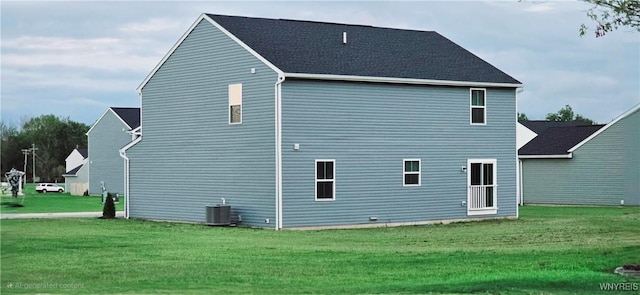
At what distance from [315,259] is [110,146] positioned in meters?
60.5

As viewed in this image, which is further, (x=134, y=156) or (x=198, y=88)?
(x=134, y=156)

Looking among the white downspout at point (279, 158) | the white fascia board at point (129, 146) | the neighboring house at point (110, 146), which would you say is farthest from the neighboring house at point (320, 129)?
the neighboring house at point (110, 146)

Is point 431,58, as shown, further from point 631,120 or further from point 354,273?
point 354,273

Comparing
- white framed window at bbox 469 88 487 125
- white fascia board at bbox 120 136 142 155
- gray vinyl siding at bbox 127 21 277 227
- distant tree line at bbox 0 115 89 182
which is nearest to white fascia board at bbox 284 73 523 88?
white framed window at bbox 469 88 487 125

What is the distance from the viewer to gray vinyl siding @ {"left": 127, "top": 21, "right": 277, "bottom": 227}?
34219 mm

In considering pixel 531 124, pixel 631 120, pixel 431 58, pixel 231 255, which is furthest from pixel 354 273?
pixel 531 124

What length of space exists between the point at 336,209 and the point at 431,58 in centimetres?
830

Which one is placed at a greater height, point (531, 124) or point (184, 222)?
point (531, 124)

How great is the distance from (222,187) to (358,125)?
505 cm

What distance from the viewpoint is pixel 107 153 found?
266 ft

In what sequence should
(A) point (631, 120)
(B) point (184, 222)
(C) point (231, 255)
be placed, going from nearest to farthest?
1. (C) point (231, 255)
2. (B) point (184, 222)
3. (A) point (631, 120)

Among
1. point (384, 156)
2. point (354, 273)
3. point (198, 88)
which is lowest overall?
point (354, 273)

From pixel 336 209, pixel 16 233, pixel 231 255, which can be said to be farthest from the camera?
pixel 336 209

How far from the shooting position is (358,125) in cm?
3562
